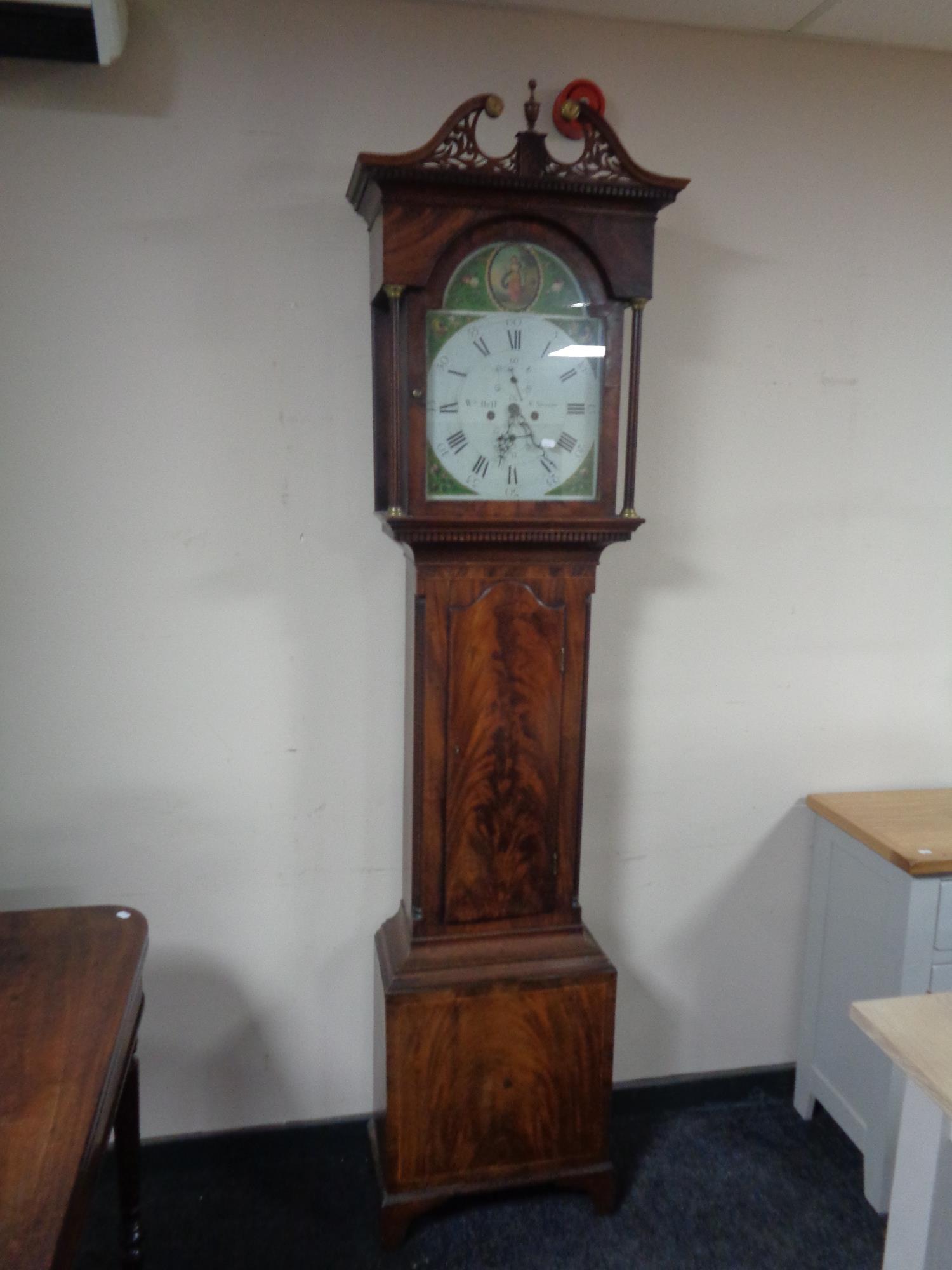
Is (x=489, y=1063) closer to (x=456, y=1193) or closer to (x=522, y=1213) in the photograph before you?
(x=456, y=1193)

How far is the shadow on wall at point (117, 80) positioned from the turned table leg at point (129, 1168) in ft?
5.40

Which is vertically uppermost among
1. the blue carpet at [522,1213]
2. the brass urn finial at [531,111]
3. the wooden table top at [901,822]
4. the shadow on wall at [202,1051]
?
the brass urn finial at [531,111]

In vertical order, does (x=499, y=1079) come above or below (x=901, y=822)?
below

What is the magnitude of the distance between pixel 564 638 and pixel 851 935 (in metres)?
0.96

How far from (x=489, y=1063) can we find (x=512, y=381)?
1.26 meters

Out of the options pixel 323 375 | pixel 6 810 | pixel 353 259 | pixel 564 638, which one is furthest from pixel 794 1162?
pixel 353 259

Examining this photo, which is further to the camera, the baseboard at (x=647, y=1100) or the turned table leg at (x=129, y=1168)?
the baseboard at (x=647, y=1100)

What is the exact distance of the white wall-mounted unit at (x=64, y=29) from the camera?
1445 mm

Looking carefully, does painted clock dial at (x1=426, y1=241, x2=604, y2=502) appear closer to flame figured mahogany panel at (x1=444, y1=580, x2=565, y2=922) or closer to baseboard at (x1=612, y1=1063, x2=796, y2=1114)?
flame figured mahogany panel at (x1=444, y1=580, x2=565, y2=922)

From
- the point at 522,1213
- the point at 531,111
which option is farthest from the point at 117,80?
the point at 522,1213

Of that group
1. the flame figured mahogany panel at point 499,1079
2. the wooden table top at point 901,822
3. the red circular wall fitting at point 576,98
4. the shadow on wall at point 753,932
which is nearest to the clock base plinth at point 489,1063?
the flame figured mahogany panel at point 499,1079

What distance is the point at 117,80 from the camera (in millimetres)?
1626

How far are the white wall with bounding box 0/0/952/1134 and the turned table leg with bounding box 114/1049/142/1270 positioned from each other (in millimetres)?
337

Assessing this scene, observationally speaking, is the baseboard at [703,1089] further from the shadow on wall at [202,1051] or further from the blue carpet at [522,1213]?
the shadow on wall at [202,1051]
